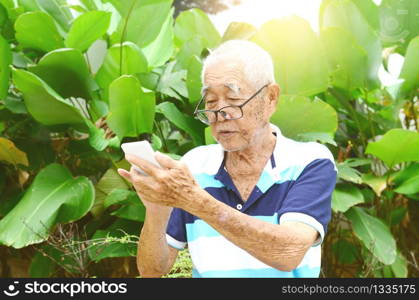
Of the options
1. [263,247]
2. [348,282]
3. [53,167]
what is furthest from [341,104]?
[263,247]

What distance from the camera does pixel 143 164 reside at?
109 centimetres

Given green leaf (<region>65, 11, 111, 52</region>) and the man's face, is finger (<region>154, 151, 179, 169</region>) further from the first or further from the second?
green leaf (<region>65, 11, 111, 52</region>)

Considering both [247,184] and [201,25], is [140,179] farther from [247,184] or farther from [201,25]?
[201,25]

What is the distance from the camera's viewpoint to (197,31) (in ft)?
8.93

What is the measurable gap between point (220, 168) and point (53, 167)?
1.06 m

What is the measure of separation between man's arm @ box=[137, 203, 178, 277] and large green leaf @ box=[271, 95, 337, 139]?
0.79 meters

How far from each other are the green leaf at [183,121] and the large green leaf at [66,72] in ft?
0.98

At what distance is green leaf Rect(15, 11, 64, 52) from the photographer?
217cm

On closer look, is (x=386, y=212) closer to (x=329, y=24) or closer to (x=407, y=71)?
(x=407, y=71)

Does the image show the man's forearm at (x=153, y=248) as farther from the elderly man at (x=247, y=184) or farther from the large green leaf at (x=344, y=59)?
the large green leaf at (x=344, y=59)

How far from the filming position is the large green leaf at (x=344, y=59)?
2.36m

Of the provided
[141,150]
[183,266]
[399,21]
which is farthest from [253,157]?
[399,21]

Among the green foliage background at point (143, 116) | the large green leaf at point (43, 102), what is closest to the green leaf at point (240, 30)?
the green foliage background at point (143, 116)

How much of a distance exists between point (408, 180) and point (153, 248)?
135cm
